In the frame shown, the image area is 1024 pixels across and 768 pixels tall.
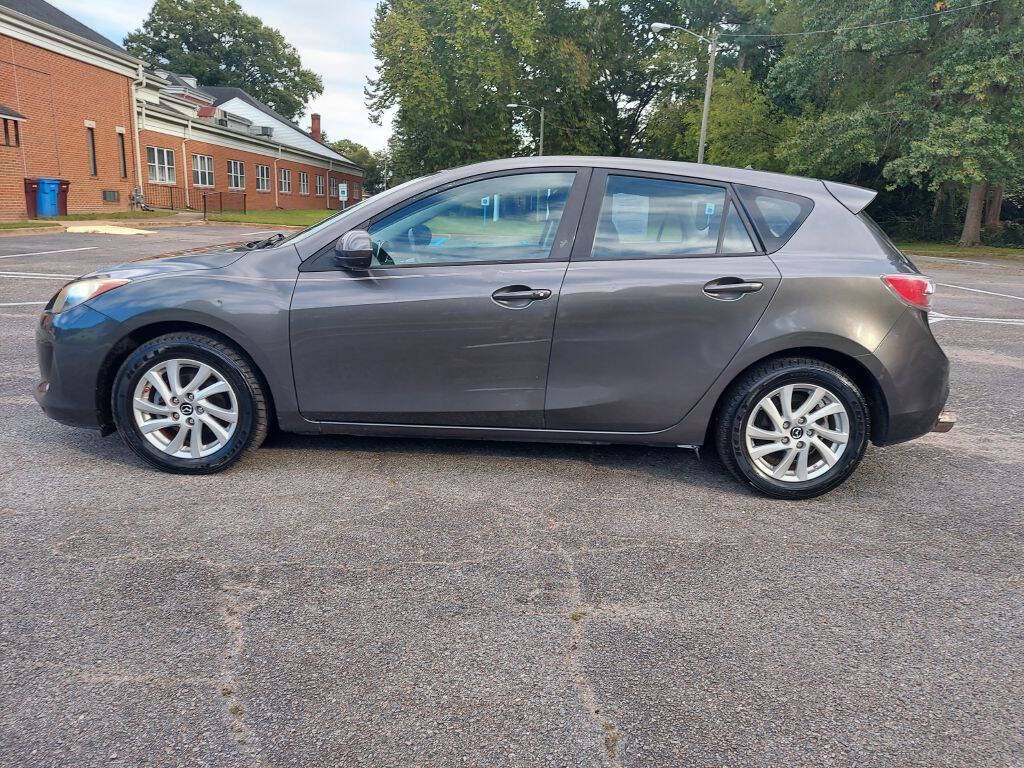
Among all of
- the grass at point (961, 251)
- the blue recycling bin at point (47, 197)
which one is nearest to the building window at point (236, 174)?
the blue recycling bin at point (47, 197)

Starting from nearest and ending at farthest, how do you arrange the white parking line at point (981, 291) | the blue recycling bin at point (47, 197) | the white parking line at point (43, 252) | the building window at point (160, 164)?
the white parking line at point (981, 291), the white parking line at point (43, 252), the blue recycling bin at point (47, 197), the building window at point (160, 164)

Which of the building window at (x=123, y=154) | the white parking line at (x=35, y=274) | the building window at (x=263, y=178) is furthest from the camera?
the building window at (x=263, y=178)

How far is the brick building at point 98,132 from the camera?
2588cm

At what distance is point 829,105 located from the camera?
3322cm

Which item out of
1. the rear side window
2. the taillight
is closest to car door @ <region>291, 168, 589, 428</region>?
the rear side window

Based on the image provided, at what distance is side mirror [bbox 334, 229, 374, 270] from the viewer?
383cm

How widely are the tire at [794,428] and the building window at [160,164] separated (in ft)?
121

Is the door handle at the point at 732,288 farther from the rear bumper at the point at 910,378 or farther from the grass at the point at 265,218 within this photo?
the grass at the point at 265,218

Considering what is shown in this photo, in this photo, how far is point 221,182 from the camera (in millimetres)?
42938

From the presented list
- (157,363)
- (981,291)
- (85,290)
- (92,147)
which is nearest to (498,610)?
(157,363)

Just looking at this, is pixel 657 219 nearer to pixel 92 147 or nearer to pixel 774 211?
pixel 774 211

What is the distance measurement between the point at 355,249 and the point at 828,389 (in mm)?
2398

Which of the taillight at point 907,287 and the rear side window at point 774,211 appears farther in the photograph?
the rear side window at point 774,211

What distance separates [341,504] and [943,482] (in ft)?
10.4
